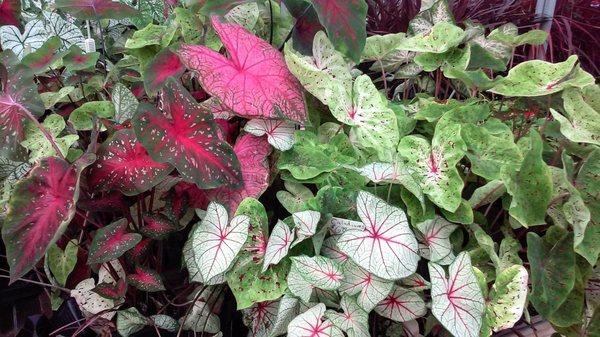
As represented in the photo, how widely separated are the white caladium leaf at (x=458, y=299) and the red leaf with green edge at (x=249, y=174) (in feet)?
0.89

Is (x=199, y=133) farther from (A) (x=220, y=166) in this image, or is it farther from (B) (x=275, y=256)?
(B) (x=275, y=256)

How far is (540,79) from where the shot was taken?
0.81 metres

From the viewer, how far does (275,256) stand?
2.22ft

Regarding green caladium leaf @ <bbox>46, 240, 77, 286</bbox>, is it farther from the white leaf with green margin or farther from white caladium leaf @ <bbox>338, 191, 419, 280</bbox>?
white caladium leaf @ <bbox>338, 191, 419, 280</bbox>

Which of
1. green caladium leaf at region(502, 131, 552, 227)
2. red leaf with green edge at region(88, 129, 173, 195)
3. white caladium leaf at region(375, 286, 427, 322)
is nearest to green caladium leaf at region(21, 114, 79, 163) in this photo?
red leaf with green edge at region(88, 129, 173, 195)

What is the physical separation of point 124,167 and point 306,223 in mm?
283

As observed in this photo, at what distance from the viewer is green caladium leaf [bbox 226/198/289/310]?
27.9 inches

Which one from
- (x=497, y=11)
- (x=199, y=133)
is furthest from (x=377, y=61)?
(x=497, y=11)

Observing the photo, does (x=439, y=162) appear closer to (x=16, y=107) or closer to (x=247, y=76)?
(x=247, y=76)

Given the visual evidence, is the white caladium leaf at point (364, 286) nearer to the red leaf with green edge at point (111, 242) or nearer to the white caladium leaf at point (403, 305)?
the white caladium leaf at point (403, 305)

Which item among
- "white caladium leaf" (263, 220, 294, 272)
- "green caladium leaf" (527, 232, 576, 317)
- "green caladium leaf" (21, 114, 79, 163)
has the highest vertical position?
"green caladium leaf" (21, 114, 79, 163)

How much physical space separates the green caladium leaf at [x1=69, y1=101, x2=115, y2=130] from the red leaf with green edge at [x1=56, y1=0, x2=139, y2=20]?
0.18 m

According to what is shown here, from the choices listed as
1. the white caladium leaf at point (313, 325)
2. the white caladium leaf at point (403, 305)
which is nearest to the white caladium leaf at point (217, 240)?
the white caladium leaf at point (313, 325)

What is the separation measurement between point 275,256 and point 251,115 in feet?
0.67
